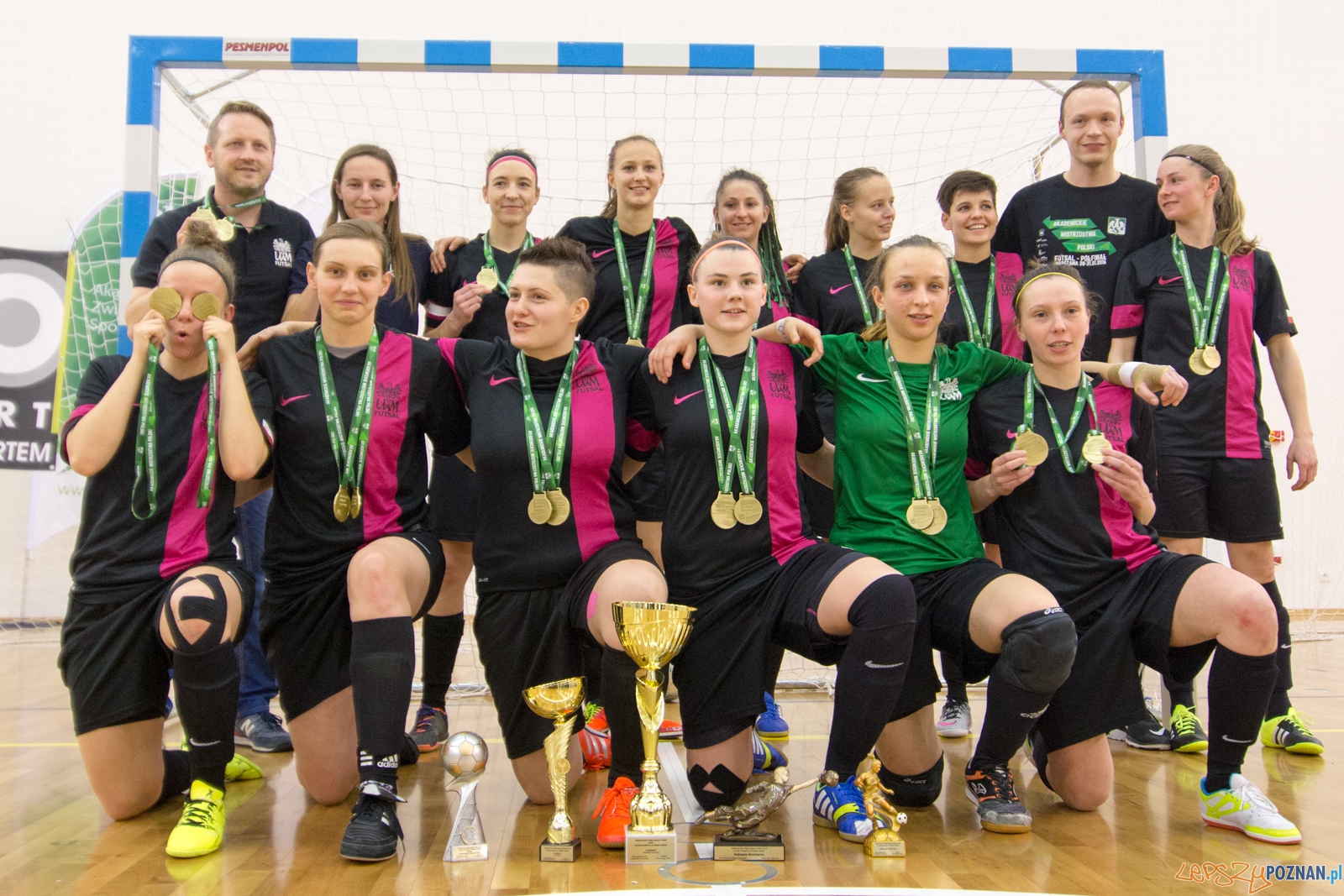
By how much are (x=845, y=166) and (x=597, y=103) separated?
1.64 m

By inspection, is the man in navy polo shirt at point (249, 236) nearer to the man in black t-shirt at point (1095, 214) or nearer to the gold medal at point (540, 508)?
the gold medal at point (540, 508)

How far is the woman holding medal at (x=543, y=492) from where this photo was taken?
2.59 meters

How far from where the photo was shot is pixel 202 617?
7.76 feet

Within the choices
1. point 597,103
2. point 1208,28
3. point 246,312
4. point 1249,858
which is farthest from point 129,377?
point 1208,28

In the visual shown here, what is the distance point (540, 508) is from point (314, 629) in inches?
29.4

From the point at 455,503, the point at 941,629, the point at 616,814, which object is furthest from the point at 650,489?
the point at 616,814

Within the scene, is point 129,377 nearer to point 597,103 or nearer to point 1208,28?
point 597,103

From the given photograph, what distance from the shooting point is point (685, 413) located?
268 cm

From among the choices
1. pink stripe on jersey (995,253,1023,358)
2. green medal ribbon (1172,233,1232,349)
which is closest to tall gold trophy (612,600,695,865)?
pink stripe on jersey (995,253,1023,358)

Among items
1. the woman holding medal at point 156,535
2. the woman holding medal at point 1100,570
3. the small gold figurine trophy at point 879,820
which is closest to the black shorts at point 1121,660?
the woman holding medal at point 1100,570

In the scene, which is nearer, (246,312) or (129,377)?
(129,377)

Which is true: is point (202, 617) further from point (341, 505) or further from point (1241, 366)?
point (1241, 366)

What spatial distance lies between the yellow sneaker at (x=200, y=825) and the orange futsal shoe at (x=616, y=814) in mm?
955

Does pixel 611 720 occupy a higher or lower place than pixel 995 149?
lower
